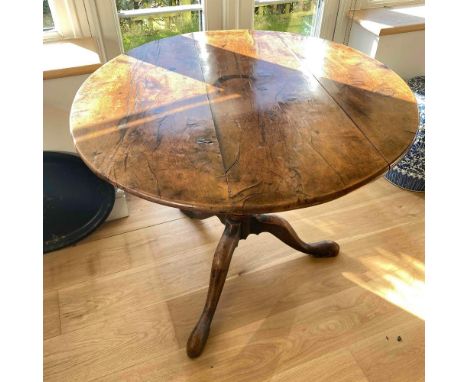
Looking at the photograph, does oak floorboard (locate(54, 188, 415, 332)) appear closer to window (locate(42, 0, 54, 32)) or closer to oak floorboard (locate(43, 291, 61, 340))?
oak floorboard (locate(43, 291, 61, 340))

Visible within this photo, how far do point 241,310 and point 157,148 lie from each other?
0.73 m

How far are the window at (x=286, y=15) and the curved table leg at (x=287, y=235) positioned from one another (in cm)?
104

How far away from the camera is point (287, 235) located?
1.23 meters

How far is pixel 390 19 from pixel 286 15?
0.50 metres

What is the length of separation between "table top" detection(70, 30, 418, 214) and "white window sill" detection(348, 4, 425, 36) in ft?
2.26

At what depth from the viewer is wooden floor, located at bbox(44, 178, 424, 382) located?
107 cm

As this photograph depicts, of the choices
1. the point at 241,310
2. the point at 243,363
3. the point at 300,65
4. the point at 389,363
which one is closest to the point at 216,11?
the point at 300,65

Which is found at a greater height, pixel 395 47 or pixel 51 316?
pixel 395 47

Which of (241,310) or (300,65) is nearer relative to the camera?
(300,65)

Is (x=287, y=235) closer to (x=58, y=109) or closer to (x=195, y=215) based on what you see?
(x=195, y=215)

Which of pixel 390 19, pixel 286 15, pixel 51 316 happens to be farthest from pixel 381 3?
pixel 51 316

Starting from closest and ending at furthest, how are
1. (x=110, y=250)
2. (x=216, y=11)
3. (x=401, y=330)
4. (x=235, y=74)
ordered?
(x=235, y=74) < (x=401, y=330) < (x=110, y=250) < (x=216, y=11)

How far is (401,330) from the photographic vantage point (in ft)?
3.80
